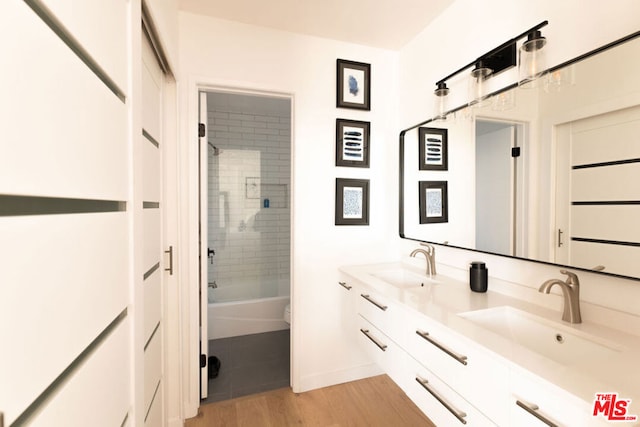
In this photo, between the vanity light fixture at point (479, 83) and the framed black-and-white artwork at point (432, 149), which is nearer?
the vanity light fixture at point (479, 83)

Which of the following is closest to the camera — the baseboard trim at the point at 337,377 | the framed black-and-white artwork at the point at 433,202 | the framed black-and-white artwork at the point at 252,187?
the framed black-and-white artwork at the point at 433,202

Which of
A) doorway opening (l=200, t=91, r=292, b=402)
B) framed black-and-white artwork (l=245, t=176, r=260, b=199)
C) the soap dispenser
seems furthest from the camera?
framed black-and-white artwork (l=245, t=176, r=260, b=199)

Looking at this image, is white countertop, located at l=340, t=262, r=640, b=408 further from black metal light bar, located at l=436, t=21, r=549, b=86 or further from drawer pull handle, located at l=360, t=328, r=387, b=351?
black metal light bar, located at l=436, t=21, r=549, b=86

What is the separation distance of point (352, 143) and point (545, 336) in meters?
1.65

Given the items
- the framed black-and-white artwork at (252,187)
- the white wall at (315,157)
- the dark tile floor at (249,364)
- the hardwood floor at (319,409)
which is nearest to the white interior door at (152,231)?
the white wall at (315,157)

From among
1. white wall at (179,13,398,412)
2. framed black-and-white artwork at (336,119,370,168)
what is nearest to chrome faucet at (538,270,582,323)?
white wall at (179,13,398,412)

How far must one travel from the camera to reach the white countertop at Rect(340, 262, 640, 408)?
29.8 inches

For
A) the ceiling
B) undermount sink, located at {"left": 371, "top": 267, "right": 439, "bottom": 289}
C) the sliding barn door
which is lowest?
undermount sink, located at {"left": 371, "top": 267, "right": 439, "bottom": 289}

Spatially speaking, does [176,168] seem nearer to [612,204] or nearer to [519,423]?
[519,423]

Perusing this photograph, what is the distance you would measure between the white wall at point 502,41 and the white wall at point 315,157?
0.81ft

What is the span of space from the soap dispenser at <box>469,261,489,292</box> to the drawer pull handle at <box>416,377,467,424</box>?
1.97 ft

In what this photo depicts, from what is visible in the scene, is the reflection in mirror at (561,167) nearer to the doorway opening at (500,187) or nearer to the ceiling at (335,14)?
the doorway opening at (500,187)

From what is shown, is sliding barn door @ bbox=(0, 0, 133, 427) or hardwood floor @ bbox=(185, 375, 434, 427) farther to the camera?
hardwood floor @ bbox=(185, 375, 434, 427)

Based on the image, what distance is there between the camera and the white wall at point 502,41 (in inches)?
42.9
